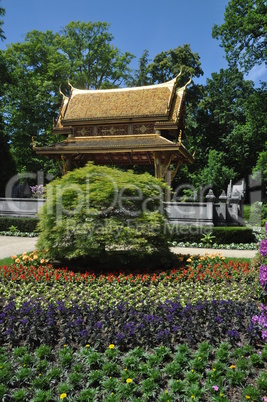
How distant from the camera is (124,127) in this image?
72.3 feet

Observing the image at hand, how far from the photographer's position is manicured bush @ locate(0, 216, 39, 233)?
16703mm

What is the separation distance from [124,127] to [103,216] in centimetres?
1416

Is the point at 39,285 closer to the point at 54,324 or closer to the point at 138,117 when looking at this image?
the point at 54,324

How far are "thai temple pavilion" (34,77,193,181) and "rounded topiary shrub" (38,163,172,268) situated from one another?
10.8 m

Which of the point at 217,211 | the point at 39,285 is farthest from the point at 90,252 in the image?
the point at 217,211

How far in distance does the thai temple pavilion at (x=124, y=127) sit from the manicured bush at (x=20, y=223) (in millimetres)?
6038

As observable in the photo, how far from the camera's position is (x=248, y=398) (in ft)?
11.3

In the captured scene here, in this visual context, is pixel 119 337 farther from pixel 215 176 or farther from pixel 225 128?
pixel 225 128

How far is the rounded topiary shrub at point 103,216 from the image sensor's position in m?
8.45

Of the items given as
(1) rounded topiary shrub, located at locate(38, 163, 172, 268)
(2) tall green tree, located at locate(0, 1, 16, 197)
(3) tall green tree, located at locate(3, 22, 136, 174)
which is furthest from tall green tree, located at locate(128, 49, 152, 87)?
(1) rounded topiary shrub, located at locate(38, 163, 172, 268)

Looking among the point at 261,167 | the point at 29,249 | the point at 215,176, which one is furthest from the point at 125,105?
the point at 29,249

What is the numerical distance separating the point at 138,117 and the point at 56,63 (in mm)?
17685

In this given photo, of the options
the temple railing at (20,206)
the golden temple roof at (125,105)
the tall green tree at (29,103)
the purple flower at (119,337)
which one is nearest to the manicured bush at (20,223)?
the temple railing at (20,206)

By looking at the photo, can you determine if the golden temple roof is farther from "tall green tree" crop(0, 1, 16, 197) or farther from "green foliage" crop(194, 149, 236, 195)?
"green foliage" crop(194, 149, 236, 195)
